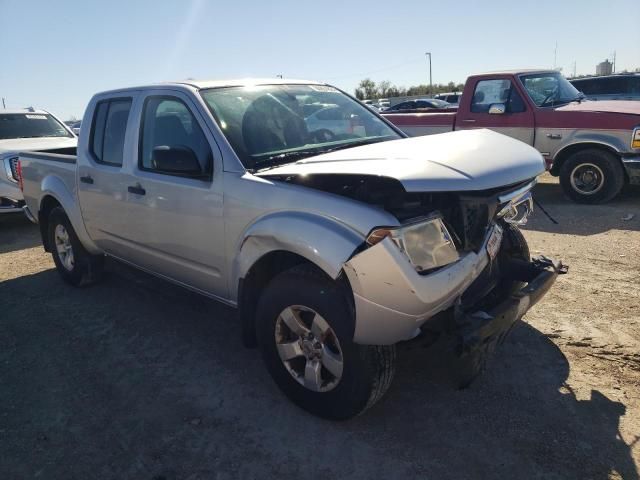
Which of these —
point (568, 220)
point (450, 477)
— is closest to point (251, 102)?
point (450, 477)

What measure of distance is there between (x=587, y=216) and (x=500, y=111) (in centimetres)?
215

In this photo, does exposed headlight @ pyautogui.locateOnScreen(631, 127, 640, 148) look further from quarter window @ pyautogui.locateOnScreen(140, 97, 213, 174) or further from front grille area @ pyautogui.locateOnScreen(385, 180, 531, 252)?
quarter window @ pyautogui.locateOnScreen(140, 97, 213, 174)

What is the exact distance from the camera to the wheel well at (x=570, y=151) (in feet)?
24.7

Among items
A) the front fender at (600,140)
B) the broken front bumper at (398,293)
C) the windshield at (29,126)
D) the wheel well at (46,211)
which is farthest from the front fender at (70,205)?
the front fender at (600,140)

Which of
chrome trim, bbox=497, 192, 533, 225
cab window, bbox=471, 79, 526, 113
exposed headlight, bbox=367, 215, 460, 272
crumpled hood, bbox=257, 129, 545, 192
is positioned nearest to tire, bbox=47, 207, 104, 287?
crumpled hood, bbox=257, 129, 545, 192

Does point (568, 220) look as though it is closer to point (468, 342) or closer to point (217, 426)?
point (468, 342)

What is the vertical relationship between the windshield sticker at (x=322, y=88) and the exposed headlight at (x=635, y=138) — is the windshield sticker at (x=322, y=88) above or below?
above

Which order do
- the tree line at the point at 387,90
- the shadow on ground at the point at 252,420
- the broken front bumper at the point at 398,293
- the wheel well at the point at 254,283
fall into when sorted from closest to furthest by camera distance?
1. the broken front bumper at the point at 398,293
2. the shadow on ground at the point at 252,420
3. the wheel well at the point at 254,283
4. the tree line at the point at 387,90

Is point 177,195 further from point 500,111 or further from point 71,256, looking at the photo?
point 500,111

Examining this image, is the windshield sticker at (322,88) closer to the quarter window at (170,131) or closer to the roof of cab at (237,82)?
the roof of cab at (237,82)

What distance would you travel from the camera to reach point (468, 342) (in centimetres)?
248

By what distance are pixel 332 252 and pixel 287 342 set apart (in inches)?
29.4

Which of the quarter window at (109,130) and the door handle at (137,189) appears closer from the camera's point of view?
the door handle at (137,189)

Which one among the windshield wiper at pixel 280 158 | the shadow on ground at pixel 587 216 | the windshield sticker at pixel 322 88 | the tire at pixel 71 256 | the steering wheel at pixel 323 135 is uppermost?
the windshield sticker at pixel 322 88
